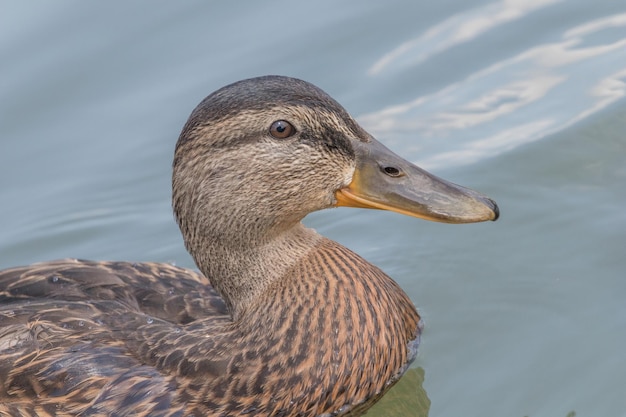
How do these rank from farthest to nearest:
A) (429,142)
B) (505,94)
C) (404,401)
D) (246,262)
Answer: (505,94)
(429,142)
(404,401)
(246,262)

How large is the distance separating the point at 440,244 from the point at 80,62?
3576mm

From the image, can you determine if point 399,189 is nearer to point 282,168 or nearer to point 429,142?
point 282,168

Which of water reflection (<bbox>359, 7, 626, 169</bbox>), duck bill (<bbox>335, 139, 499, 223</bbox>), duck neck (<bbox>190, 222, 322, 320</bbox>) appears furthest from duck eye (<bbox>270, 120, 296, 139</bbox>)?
water reflection (<bbox>359, 7, 626, 169</bbox>)

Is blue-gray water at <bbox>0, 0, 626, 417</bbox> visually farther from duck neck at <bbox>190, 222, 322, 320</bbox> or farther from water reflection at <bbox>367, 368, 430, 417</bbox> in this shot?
duck neck at <bbox>190, 222, 322, 320</bbox>

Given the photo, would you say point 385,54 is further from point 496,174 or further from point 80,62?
point 80,62

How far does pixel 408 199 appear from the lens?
237 inches

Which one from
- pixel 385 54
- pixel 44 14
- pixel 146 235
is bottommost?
pixel 146 235

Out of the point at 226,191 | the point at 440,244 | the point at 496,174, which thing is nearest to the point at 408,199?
the point at 226,191

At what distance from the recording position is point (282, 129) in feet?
19.5

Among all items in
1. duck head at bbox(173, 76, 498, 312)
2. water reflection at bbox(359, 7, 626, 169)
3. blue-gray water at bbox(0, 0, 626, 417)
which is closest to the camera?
duck head at bbox(173, 76, 498, 312)

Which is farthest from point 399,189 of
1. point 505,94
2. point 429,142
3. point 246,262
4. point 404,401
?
point 505,94

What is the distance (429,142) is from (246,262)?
116 inches

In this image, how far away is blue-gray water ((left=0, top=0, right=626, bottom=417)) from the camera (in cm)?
688

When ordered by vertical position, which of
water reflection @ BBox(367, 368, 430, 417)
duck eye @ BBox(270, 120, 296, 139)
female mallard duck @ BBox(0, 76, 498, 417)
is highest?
duck eye @ BBox(270, 120, 296, 139)
